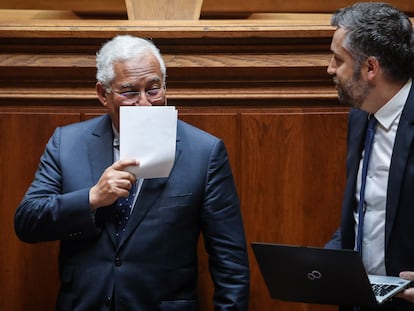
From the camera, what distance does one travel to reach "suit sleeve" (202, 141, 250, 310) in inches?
39.4

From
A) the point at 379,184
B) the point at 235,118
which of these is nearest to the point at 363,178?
the point at 379,184

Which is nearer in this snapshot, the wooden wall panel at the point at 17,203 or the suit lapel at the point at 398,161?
the suit lapel at the point at 398,161

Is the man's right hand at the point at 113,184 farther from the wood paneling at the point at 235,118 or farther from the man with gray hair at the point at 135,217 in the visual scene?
the wood paneling at the point at 235,118

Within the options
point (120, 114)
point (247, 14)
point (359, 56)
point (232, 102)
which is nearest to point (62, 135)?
point (120, 114)

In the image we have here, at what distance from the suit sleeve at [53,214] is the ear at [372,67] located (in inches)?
13.5

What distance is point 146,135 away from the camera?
953 millimetres

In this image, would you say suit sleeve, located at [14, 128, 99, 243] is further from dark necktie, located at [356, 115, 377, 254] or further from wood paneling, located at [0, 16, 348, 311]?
dark necktie, located at [356, 115, 377, 254]

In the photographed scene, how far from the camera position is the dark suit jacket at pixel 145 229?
0.98 metres

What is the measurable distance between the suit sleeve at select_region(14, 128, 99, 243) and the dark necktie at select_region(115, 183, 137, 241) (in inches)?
1.0

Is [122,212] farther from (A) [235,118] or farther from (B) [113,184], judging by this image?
(A) [235,118]

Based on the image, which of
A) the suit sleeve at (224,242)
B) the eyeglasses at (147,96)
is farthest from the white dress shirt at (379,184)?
the eyeglasses at (147,96)

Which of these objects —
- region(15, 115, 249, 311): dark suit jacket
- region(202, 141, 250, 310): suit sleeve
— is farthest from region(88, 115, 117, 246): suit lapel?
region(202, 141, 250, 310): suit sleeve

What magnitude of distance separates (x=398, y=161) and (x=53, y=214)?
39cm

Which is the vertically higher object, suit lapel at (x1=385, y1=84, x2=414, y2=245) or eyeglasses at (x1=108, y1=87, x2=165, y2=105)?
eyeglasses at (x1=108, y1=87, x2=165, y2=105)
